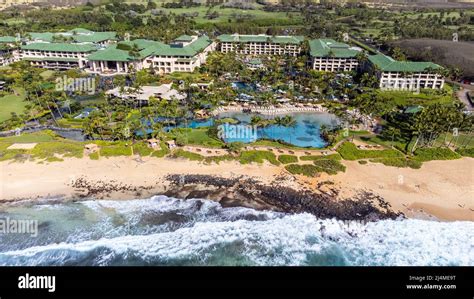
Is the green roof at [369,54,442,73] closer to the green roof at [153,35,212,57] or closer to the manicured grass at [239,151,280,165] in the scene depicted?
the manicured grass at [239,151,280,165]

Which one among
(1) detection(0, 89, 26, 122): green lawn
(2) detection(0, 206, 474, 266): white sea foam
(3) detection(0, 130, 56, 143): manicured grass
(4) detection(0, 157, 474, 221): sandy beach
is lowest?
(2) detection(0, 206, 474, 266): white sea foam

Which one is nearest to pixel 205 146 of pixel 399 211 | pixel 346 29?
pixel 399 211

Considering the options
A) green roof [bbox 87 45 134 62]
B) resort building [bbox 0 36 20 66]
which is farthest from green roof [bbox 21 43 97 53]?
green roof [bbox 87 45 134 62]

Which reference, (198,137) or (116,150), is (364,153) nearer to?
(198,137)

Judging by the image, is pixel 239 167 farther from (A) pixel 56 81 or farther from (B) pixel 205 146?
(A) pixel 56 81

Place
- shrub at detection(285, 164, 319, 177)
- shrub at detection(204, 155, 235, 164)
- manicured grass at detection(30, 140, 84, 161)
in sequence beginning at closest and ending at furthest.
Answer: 1. shrub at detection(285, 164, 319, 177)
2. shrub at detection(204, 155, 235, 164)
3. manicured grass at detection(30, 140, 84, 161)

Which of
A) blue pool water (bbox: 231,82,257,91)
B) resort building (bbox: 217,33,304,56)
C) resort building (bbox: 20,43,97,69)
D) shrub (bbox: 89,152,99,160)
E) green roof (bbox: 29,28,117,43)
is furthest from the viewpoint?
green roof (bbox: 29,28,117,43)

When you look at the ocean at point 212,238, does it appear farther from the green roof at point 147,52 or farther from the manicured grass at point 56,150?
the green roof at point 147,52
